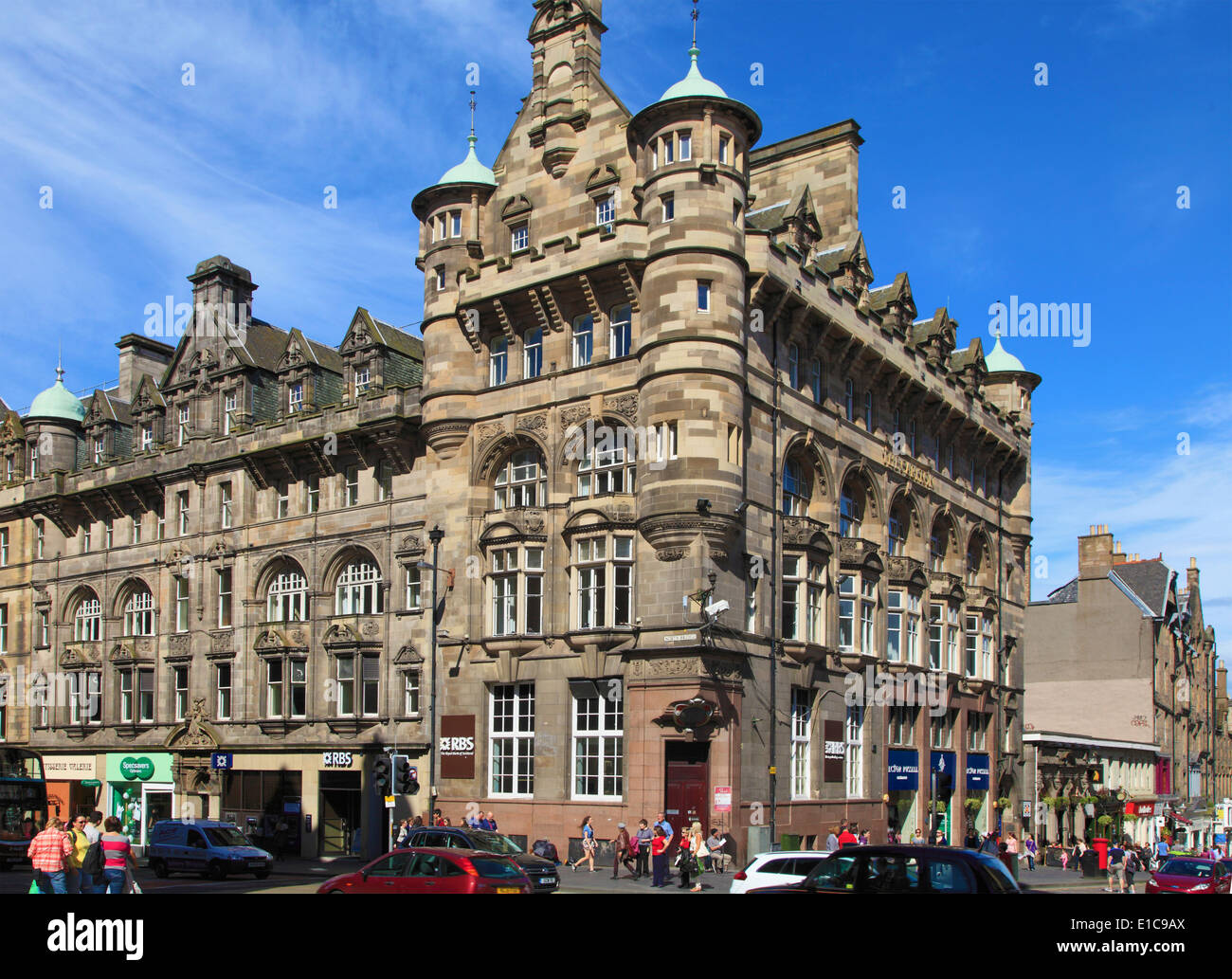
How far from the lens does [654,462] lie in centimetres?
3584

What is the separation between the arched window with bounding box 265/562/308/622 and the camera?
1868 inches

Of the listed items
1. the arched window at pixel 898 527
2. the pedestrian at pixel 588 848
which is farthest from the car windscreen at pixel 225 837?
the arched window at pixel 898 527

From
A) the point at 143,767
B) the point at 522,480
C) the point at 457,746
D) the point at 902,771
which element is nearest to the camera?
the point at 457,746

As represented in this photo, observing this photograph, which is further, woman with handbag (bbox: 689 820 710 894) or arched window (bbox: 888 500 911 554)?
arched window (bbox: 888 500 911 554)

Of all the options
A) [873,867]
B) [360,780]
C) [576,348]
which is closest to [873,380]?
[576,348]

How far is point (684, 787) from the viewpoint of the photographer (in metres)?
34.9

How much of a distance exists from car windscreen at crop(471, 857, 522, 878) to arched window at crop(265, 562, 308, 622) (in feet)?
92.6

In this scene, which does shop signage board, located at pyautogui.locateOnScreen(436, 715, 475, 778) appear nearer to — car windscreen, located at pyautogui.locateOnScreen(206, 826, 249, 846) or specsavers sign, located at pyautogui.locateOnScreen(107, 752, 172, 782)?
car windscreen, located at pyautogui.locateOnScreen(206, 826, 249, 846)

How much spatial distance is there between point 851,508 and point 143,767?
3074 cm

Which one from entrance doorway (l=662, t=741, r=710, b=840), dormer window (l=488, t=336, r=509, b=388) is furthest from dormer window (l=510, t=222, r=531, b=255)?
entrance doorway (l=662, t=741, r=710, b=840)

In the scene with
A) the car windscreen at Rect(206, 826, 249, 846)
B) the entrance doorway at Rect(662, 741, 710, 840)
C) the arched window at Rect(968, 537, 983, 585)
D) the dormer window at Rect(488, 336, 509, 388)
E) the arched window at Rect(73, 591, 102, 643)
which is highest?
the dormer window at Rect(488, 336, 509, 388)

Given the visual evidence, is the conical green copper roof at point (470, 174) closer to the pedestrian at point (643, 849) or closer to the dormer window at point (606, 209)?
the dormer window at point (606, 209)

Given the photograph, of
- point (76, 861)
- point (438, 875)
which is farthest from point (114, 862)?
point (438, 875)

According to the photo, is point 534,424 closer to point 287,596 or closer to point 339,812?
point 287,596
